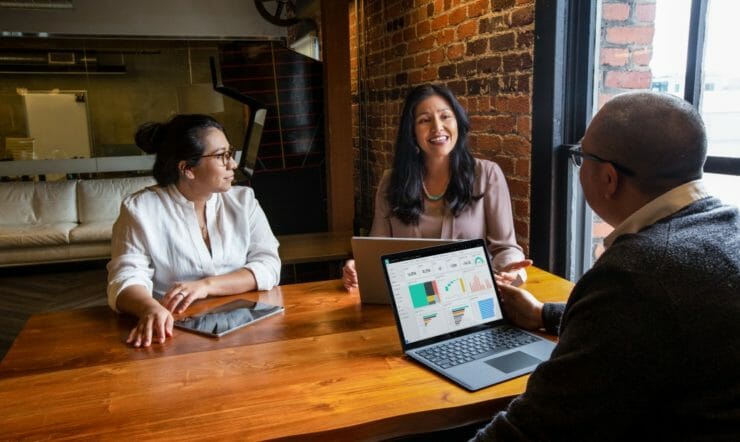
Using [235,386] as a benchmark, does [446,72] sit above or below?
above

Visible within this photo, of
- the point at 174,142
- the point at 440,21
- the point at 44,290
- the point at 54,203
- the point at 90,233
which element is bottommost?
the point at 44,290

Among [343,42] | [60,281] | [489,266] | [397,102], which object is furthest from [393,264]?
[60,281]

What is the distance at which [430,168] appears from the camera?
2467 mm

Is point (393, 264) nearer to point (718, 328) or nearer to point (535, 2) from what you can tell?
point (718, 328)

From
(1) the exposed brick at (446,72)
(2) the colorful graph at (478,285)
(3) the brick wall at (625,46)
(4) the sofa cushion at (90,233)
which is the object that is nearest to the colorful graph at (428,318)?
(2) the colorful graph at (478,285)

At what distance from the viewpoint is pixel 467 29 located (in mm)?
2738

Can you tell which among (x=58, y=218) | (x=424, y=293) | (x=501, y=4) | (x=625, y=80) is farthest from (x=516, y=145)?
(x=58, y=218)

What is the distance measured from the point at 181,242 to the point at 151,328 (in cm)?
49

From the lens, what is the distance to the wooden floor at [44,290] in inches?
167

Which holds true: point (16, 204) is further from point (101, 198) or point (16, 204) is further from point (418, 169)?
point (418, 169)

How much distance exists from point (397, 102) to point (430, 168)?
4.51ft

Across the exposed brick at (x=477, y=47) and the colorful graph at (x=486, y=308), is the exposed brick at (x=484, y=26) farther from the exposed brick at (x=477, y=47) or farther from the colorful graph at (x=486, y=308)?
the colorful graph at (x=486, y=308)

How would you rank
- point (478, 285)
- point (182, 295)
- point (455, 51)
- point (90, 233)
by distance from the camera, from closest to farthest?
1. point (478, 285)
2. point (182, 295)
3. point (455, 51)
4. point (90, 233)

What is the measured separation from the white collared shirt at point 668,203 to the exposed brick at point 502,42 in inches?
63.0
